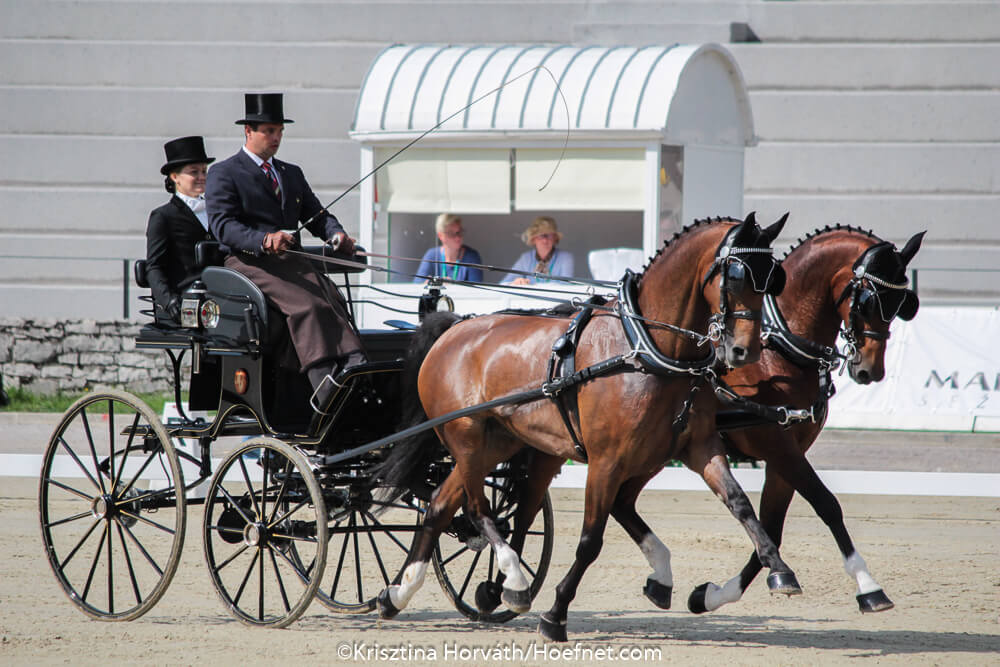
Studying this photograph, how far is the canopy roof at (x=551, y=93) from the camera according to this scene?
38.3 ft

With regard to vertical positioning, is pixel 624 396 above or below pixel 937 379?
above

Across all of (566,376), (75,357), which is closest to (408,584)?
(566,376)

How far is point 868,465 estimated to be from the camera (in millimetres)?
10453

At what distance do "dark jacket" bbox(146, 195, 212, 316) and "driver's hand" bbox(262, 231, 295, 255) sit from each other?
61 cm

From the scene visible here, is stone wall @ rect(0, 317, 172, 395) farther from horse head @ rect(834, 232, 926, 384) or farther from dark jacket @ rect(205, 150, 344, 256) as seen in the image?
horse head @ rect(834, 232, 926, 384)

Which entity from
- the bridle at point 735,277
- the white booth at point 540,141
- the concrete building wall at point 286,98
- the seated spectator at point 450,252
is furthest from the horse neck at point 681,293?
the concrete building wall at point 286,98

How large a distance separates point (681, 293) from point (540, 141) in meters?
6.72

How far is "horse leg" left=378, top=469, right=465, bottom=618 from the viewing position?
5832 millimetres

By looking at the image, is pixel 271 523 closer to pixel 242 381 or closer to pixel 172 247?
pixel 242 381

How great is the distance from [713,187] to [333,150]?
5.03 m

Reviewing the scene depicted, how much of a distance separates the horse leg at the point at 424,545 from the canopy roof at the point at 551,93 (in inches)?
241

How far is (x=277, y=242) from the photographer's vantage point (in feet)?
19.4

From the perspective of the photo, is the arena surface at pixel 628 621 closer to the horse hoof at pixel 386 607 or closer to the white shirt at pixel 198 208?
the horse hoof at pixel 386 607

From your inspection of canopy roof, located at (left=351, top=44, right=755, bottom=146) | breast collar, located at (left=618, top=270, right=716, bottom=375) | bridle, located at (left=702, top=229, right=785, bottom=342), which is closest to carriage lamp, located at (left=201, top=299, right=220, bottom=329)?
breast collar, located at (left=618, top=270, right=716, bottom=375)
